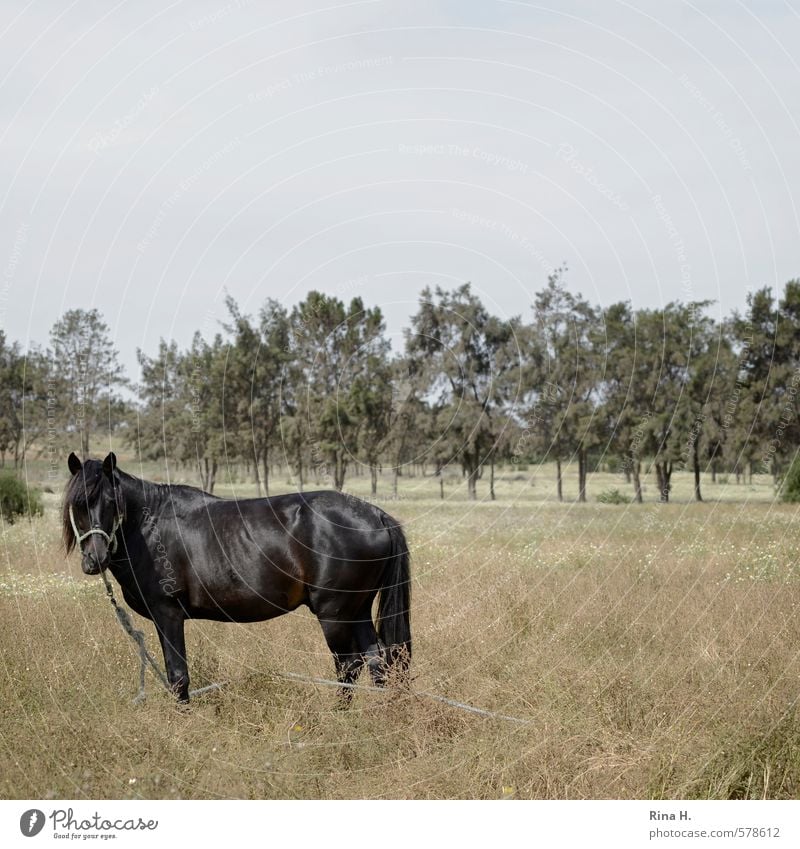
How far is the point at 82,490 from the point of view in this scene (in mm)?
6559

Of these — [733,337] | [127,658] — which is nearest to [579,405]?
[733,337]

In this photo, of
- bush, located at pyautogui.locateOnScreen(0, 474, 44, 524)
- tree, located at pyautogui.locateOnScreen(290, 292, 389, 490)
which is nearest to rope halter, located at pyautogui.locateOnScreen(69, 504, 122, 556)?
tree, located at pyautogui.locateOnScreen(290, 292, 389, 490)

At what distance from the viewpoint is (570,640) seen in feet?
29.5

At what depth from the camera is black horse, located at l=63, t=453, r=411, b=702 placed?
710cm

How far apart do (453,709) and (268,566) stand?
1901 millimetres

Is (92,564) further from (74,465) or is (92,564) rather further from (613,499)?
(613,499)

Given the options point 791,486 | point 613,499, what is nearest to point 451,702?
point 791,486

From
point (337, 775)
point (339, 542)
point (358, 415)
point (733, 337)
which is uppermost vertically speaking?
point (733, 337)

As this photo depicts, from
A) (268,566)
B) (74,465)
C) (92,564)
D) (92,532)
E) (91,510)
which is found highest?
(74,465)

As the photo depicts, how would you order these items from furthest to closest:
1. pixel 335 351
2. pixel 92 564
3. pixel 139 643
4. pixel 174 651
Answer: pixel 335 351
pixel 174 651
pixel 139 643
pixel 92 564

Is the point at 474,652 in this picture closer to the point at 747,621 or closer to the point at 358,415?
the point at 747,621

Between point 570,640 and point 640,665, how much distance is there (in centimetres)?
106

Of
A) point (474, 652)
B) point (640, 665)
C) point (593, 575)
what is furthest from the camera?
point (593, 575)

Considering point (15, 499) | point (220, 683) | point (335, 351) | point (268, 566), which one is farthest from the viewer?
point (15, 499)
